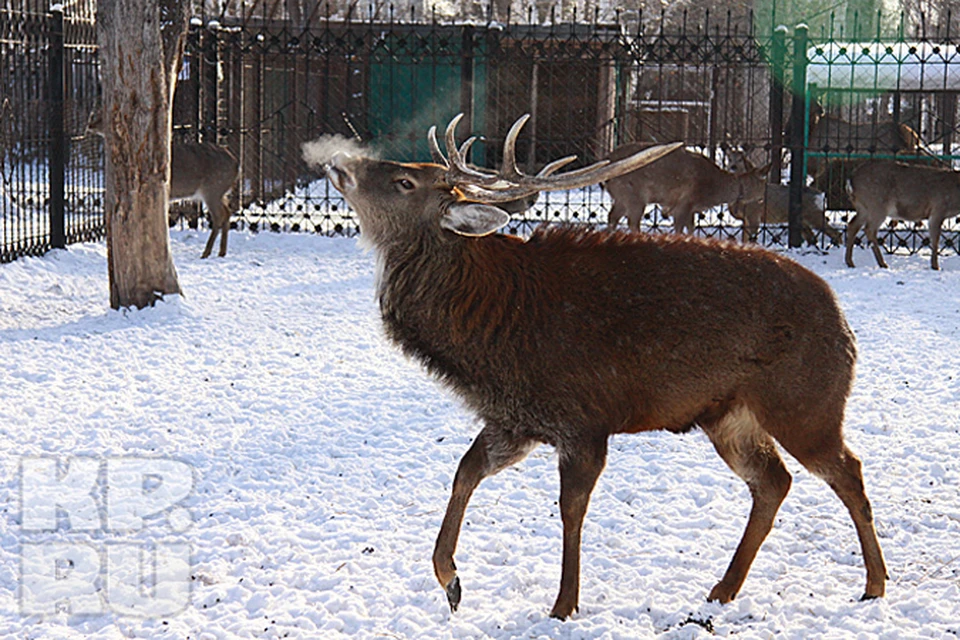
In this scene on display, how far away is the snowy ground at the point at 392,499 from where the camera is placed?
438cm

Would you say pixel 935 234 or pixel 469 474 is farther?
pixel 935 234

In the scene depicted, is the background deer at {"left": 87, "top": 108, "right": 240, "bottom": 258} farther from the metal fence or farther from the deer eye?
the deer eye

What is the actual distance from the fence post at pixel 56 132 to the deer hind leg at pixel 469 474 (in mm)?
9489

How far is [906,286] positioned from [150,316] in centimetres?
750

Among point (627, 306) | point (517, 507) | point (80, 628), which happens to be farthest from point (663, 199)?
point (80, 628)

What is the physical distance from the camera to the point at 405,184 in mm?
4652

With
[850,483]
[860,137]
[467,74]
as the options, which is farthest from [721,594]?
[860,137]

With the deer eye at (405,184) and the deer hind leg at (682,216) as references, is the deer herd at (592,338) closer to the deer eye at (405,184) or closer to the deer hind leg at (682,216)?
the deer eye at (405,184)

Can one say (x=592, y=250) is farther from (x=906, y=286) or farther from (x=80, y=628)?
(x=906, y=286)

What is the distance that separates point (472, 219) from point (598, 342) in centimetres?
66

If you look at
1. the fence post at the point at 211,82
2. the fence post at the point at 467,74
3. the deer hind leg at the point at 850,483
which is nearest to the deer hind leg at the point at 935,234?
the fence post at the point at 467,74

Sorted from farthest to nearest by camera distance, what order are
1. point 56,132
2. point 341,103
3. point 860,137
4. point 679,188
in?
point 341,103
point 860,137
point 679,188
point 56,132

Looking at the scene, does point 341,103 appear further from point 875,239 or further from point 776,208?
point 875,239

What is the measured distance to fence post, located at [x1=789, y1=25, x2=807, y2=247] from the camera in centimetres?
1451
